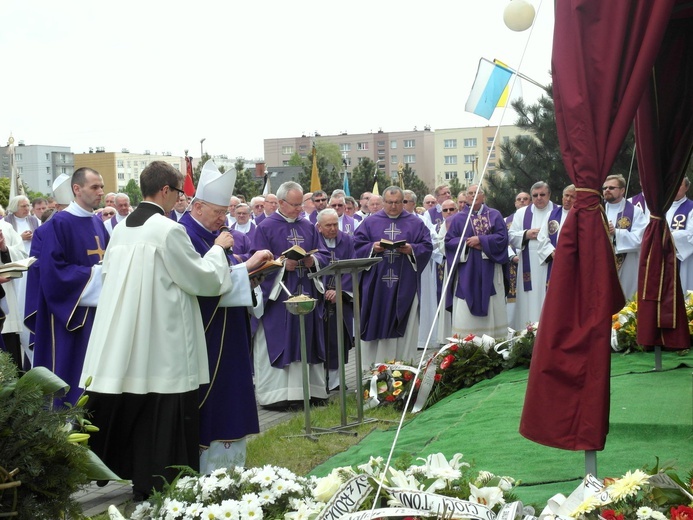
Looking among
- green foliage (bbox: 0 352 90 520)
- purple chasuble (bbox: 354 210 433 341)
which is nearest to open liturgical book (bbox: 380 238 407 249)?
purple chasuble (bbox: 354 210 433 341)

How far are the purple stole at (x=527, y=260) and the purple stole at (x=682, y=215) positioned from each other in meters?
2.37

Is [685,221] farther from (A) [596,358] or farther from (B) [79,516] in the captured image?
(B) [79,516]

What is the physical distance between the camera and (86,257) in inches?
275

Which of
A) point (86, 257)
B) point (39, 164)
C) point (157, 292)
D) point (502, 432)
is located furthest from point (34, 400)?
point (39, 164)

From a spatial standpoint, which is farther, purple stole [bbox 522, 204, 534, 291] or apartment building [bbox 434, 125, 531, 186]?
apartment building [bbox 434, 125, 531, 186]

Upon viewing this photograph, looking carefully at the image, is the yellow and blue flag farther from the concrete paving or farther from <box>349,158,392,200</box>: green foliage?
<box>349,158,392,200</box>: green foliage

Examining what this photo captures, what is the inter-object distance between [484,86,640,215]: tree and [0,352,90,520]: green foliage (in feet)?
44.9

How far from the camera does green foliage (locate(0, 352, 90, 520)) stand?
203cm

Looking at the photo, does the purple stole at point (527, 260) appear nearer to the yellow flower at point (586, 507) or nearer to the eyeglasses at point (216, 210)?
the eyeglasses at point (216, 210)

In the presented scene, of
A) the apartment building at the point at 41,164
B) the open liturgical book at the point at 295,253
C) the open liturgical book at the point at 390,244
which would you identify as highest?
the apartment building at the point at 41,164

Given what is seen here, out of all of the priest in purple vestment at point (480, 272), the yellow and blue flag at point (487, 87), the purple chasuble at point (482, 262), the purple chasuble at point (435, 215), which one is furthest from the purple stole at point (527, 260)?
the yellow and blue flag at point (487, 87)

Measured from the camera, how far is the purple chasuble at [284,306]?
8.81m

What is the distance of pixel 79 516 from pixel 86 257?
504 cm

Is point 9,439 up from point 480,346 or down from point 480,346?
up
